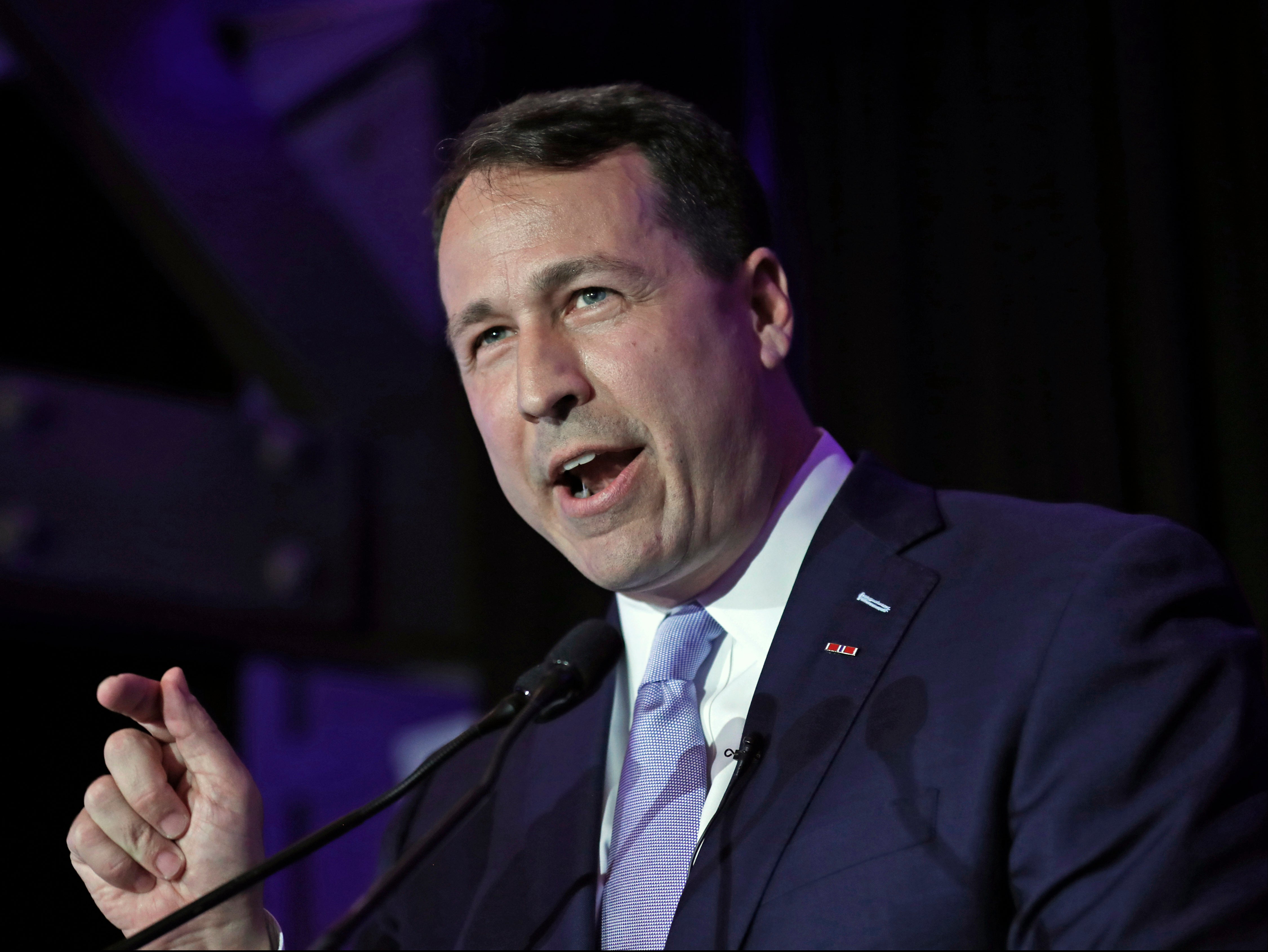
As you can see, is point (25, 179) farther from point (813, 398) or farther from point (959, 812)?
point (959, 812)

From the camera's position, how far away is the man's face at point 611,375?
1.69 m

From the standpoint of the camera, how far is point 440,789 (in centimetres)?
212

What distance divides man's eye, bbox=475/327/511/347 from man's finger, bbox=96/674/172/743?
69cm

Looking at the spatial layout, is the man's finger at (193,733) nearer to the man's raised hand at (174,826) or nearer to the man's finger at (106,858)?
the man's raised hand at (174,826)

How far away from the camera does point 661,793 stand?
162cm

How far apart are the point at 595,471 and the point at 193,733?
0.65 m

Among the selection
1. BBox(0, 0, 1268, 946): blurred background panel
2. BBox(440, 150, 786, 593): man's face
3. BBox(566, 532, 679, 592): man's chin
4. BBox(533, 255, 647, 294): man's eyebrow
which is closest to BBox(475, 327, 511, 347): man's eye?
BBox(440, 150, 786, 593): man's face

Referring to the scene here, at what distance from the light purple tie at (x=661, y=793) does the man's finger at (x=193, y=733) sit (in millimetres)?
513

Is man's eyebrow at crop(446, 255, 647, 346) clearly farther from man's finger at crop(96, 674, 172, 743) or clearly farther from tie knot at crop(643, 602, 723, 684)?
man's finger at crop(96, 674, 172, 743)

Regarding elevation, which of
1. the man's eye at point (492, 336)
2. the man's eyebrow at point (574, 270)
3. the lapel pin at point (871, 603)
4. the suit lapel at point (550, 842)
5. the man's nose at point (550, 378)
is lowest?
the suit lapel at point (550, 842)

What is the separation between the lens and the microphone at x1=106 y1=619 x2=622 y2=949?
1.20 m

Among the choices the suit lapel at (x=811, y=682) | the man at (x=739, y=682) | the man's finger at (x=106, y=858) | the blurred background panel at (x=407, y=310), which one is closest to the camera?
the man at (x=739, y=682)

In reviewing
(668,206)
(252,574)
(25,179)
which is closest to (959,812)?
(668,206)

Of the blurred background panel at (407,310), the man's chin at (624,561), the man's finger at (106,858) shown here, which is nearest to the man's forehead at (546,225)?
the man's chin at (624,561)
